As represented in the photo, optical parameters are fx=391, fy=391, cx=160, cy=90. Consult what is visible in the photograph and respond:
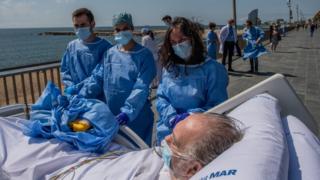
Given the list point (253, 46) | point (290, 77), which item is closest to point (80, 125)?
point (290, 77)

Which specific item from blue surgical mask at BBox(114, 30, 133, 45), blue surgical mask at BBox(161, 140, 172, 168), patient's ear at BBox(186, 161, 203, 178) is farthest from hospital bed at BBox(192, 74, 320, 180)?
blue surgical mask at BBox(114, 30, 133, 45)

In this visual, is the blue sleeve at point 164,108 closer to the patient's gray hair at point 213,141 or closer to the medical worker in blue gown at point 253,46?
the patient's gray hair at point 213,141

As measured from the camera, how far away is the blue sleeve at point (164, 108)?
2811 millimetres

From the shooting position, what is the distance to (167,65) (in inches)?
119

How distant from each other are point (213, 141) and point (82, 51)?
7.96 ft

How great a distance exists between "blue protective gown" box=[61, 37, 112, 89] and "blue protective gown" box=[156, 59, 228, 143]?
3.87 feet

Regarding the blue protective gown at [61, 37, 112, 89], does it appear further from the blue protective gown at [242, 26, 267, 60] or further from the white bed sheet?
the blue protective gown at [242, 26, 267, 60]

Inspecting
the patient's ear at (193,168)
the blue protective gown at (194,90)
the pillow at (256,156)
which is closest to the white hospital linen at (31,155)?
the blue protective gown at (194,90)

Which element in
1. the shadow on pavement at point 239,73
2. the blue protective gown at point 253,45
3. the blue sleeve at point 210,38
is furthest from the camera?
the blue protective gown at point 253,45

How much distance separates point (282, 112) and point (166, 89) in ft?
2.98

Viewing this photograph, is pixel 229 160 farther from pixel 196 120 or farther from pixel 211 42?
pixel 211 42

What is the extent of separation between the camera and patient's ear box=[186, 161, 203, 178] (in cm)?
171

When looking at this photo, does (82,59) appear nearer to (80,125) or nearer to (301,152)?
(80,125)

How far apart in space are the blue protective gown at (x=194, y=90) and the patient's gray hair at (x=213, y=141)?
3.30ft
